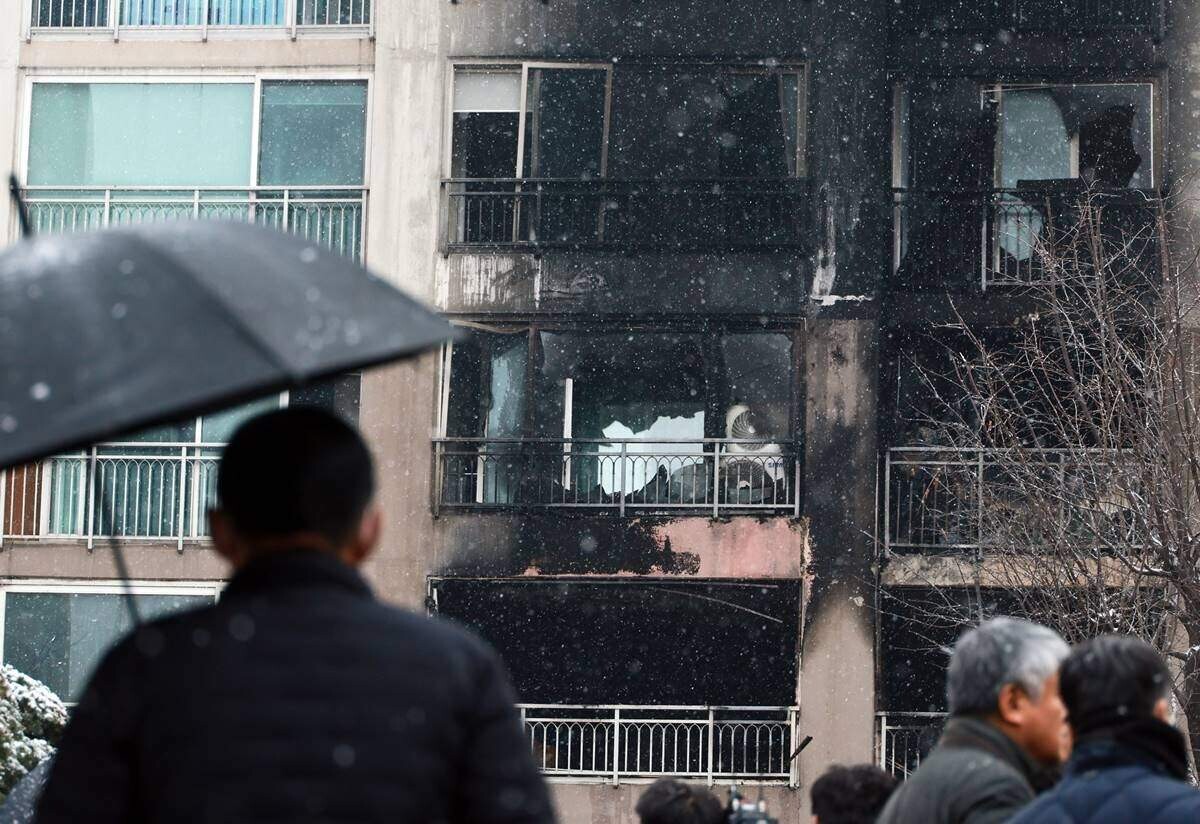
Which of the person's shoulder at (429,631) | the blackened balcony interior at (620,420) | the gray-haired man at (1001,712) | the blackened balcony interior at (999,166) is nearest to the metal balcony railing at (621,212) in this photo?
the blackened balcony interior at (620,420)

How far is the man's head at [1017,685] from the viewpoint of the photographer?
4586mm

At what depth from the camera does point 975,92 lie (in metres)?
22.0

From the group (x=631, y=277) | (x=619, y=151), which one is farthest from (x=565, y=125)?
(x=631, y=277)

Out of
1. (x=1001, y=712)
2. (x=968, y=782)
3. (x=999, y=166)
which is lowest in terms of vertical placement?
(x=968, y=782)

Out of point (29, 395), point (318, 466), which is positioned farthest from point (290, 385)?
point (29, 395)

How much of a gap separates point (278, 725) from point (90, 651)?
19.8 meters

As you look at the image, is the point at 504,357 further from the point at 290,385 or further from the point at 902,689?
the point at 290,385

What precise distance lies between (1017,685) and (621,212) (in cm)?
1771

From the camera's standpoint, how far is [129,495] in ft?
73.1

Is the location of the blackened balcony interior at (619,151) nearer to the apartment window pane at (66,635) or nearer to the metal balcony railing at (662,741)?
the metal balcony railing at (662,741)

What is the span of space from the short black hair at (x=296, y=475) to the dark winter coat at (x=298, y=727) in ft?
0.42

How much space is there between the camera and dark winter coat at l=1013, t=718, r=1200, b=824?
12.1ft

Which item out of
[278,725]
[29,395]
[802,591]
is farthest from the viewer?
[802,591]

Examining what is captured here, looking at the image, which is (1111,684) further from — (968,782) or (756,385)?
(756,385)
